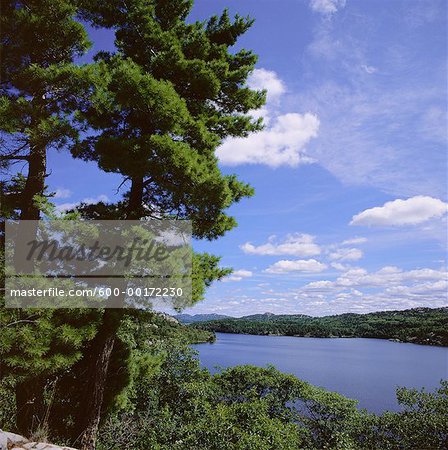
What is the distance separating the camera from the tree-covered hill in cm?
9031

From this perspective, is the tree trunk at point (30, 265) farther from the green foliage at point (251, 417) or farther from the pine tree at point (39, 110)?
the green foliage at point (251, 417)

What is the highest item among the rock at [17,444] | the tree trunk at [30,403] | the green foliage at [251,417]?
the rock at [17,444]

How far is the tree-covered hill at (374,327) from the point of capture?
90.3m

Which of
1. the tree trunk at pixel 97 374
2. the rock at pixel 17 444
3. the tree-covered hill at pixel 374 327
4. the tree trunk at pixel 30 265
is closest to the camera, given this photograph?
the rock at pixel 17 444

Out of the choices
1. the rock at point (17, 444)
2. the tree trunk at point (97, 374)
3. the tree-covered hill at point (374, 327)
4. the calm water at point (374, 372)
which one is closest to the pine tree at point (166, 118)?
the tree trunk at point (97, 374)

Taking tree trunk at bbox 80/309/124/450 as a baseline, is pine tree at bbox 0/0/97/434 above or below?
above

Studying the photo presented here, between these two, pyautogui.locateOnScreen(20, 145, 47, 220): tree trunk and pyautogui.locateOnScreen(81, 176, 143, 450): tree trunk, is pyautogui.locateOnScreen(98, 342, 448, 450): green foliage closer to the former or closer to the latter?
pyautogui.locateOnScreen(81, 176, 143, 450): tree trunk

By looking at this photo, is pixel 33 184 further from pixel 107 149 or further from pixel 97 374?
pixel 97 374

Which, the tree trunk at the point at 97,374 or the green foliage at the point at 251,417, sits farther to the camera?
the green foliage at the point at 251,417

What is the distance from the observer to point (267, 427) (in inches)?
413

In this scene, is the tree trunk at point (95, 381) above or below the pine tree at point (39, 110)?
below

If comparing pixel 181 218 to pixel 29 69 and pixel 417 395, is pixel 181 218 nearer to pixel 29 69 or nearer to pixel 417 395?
pixel 29 69

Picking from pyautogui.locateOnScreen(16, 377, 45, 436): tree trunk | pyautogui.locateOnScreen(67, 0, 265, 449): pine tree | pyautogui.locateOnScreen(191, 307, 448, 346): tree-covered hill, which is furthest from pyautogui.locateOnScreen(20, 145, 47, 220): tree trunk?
pyautogui.locateOnScreen(191, 307, 448, 346): tree-covered hill

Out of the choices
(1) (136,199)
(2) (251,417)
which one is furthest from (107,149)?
(2) (251,417)
